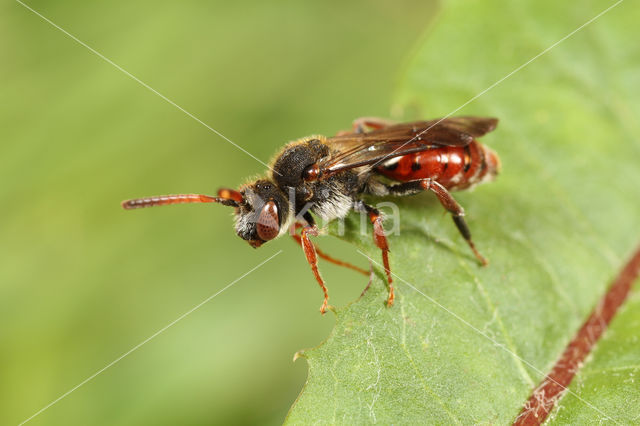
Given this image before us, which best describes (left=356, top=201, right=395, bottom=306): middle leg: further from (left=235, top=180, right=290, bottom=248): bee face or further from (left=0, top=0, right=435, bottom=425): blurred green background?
(left=0, top=0, right=435, bottom=425): blurred green background

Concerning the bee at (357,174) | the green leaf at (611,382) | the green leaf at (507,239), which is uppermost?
the bee at (357,174)

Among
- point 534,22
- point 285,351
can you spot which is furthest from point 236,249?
point 534,22

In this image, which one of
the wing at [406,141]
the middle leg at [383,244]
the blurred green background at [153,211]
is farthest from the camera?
the blurred green background at [153,211]

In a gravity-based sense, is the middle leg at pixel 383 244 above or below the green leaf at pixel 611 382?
above

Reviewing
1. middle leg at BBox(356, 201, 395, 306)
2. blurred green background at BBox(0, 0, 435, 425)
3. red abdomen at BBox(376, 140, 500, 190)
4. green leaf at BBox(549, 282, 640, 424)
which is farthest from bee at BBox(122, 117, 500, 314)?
blurred green background at BBox(0, 0, 435, 425)

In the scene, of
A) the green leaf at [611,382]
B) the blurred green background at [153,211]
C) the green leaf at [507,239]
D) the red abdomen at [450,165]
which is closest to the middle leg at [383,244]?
the green leaf at [507,239]

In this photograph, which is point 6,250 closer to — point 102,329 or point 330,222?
point 102,329

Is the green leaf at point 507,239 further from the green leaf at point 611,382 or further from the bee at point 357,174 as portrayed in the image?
the bee at point 357,174
